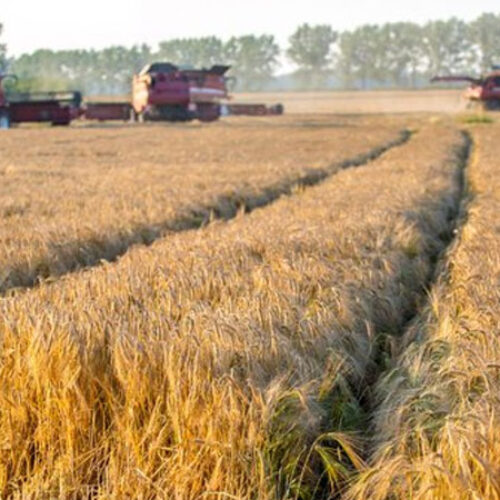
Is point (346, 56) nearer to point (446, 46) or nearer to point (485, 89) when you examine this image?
point (446, 46)

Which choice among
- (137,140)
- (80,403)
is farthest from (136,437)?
(137,140)

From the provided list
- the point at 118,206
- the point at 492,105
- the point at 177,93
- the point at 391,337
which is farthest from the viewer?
the point at 492,105

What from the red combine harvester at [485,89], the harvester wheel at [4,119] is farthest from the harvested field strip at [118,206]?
the red combine harvester at [485,89]

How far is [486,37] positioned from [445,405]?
603 ft

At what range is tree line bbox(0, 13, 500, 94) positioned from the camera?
17400 cm

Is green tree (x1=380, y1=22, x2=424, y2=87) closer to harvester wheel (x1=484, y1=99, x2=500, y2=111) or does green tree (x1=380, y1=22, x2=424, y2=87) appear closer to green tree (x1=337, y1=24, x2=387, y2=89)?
green tree (x1=337, y1=24, x2=387, y2=89)

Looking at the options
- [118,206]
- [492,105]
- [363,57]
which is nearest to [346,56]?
[363,57]

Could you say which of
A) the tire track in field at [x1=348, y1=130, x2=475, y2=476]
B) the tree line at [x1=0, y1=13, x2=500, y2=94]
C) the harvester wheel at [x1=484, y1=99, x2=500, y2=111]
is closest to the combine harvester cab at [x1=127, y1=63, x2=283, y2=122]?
the harvester wheel at [x1=484, y1=99, x2=500, y2=111]

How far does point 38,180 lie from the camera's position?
13797mm

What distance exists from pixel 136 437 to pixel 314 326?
4.45 feet

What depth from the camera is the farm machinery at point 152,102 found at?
36.7 metres

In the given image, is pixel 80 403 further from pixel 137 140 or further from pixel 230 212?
pixel 137 140

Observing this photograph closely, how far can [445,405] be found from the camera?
11.1 ft

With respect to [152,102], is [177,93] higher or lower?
higher
